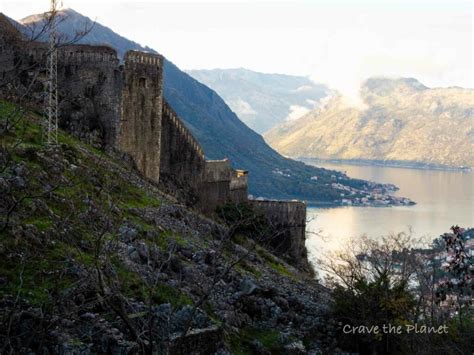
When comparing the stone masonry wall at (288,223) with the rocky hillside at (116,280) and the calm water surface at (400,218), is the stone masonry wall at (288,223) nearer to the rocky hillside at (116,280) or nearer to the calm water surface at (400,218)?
the rocky hillside at (116,280)

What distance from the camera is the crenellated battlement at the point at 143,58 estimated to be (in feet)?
84.3

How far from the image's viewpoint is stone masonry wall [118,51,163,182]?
2586 centimetres

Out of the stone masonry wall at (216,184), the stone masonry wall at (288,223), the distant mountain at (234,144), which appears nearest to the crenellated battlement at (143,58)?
the stone masonry wall at (216,184)

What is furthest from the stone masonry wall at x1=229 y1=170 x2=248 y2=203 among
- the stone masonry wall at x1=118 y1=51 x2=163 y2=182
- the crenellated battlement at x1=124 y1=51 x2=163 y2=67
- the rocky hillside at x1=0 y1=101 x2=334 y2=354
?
the rocky hillside at x1=0 y1=101 x2=334 y2=354

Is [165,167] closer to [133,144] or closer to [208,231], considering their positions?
[133,144]

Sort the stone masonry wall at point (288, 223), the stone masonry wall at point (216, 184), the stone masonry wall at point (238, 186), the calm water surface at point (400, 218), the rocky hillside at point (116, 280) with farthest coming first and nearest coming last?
the calm water surface at point (400, 218), the stone masonry wall at point (238, 186), the stone masonry wall at point (288, 223), the stone masonry wall at point (216, 184), the rocky hillside at point (116, 280)

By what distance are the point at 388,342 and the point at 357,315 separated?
0.86 metres

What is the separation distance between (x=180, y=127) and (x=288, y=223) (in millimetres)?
7493

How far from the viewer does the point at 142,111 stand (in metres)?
26.3

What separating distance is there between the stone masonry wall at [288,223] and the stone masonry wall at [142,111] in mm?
7678

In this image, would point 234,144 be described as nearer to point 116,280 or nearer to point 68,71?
point 68,71

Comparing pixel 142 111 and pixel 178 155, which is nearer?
pixel 142 111

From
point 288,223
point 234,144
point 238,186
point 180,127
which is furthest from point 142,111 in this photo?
point 234,144

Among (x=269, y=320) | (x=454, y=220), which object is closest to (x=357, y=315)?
(x=269, y=320)
